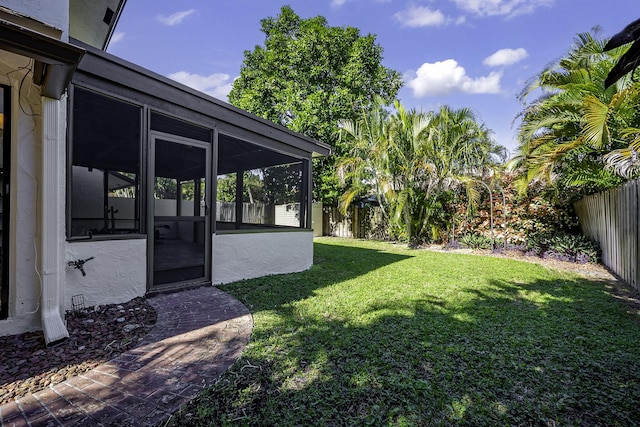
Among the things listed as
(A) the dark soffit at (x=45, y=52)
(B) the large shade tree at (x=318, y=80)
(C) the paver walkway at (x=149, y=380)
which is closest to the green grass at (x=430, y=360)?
(C) the paver walkway at (x=149, y=380)

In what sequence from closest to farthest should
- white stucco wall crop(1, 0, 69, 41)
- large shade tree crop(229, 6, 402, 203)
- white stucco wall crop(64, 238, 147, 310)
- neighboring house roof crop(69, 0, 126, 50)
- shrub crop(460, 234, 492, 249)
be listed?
white stucco wall crop(1, 0, 69, 41) < white stucco wall crop(64, 238, 147, 310) < neighboring house roof crop(69, 0, 126, 50) < shrub crop(460, 234, 492, 249) < large shade tree crop(229, 6, 402, 203)

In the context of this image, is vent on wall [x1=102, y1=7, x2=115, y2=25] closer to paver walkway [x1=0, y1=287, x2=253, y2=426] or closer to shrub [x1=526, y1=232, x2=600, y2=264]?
paver walkway [x1=0, y1=287, x2=253, y2=426]

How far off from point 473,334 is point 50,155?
15.0 ft

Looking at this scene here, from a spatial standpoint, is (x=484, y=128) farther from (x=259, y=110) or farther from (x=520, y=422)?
(x=520, y=422)

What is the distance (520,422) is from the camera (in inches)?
68.6

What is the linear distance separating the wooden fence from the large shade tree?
8.46 meters

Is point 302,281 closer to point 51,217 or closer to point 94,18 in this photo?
point 51,217

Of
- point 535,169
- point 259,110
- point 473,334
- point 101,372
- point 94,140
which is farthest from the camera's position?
point 259,110

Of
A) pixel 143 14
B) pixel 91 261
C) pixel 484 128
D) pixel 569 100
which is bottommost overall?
pixel 91 261

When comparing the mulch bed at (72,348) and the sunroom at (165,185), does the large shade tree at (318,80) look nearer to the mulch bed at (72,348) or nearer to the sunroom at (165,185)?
the sunroom at (165,185)

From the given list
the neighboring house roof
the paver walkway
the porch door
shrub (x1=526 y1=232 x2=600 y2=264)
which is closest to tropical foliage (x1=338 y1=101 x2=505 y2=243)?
shrub (x1=526 y1=232 x2=600 y2=264)

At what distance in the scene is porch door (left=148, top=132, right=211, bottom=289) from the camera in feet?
13.5

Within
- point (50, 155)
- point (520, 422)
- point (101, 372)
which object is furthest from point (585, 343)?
point (50, 155)

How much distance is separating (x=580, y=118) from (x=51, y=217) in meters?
8.45
